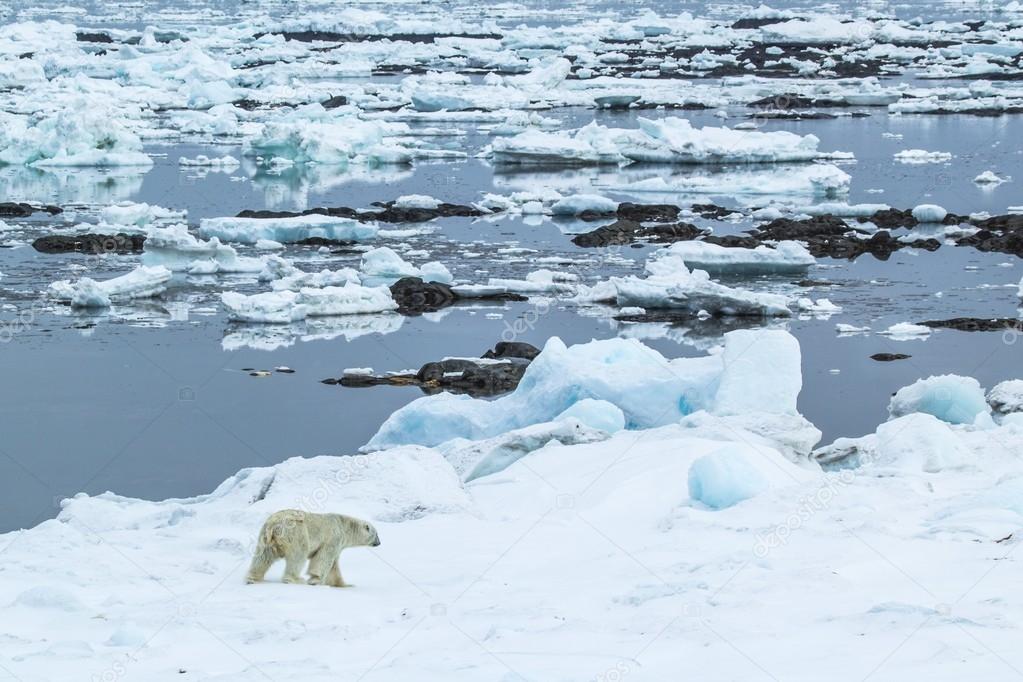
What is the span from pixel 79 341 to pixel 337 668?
29.0 feet

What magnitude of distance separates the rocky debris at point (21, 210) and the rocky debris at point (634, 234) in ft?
23.9

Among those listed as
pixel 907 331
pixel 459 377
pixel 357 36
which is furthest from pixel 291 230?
pixel 357 36

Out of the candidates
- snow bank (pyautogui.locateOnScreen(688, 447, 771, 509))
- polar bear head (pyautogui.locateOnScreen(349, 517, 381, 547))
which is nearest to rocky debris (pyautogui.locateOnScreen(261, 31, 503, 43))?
snow bank (pyautogui.locateOnScreen(688, 447, 771, 509))

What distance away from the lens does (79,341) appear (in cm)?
1255

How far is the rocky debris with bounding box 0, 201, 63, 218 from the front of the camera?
19125mm

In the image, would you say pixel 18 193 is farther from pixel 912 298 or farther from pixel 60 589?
pixel 60 589

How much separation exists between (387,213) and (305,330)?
605 centimetres

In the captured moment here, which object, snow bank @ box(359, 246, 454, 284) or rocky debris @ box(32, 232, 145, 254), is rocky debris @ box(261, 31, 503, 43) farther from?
snow bank @ box(359, 246, 454, 284)

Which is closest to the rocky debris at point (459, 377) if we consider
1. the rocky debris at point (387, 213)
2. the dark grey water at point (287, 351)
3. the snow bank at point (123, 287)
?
the dark grey water at point (287, 351)

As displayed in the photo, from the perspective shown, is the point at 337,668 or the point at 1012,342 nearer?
the point at 337,668

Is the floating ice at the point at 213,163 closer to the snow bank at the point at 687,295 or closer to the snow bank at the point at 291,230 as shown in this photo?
the snow bank at the point at 291,230

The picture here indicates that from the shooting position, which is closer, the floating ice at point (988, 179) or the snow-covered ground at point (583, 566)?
the snow-covered ground at point (583, 566)

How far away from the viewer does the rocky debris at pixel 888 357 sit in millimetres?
A: 11844

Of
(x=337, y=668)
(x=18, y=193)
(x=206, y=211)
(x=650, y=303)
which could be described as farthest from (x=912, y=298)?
(x=18, y=193)
